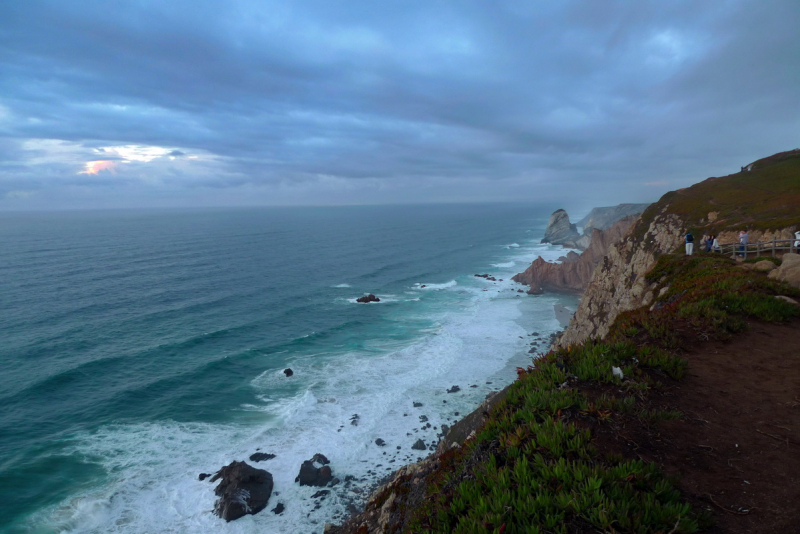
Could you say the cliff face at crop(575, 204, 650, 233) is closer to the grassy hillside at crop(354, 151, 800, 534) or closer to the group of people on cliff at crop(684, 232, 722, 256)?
the group of people on cliff at crop(684, 232, 722, 256)

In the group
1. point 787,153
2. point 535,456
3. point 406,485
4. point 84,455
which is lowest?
point 84,455

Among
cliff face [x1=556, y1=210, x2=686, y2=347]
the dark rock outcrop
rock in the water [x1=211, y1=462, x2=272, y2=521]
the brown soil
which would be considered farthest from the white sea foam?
the dark rock outcrop

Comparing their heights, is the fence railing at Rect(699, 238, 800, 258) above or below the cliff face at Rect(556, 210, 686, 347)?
above

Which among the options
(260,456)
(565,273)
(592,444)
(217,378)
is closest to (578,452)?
(592,444)

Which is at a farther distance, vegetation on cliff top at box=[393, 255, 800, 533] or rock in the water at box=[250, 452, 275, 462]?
rock in the water at box=[250, 452, 275, 462]

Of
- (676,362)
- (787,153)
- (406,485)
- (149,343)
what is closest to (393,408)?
(406,485)

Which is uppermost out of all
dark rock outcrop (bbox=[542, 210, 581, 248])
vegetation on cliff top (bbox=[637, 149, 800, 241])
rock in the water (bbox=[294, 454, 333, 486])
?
vegetation on cliff top (bbox=[637, 149, 800, 241])

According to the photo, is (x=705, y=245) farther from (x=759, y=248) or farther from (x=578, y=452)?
(x=578, y=452)

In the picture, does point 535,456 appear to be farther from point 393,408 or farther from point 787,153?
point 787,153
